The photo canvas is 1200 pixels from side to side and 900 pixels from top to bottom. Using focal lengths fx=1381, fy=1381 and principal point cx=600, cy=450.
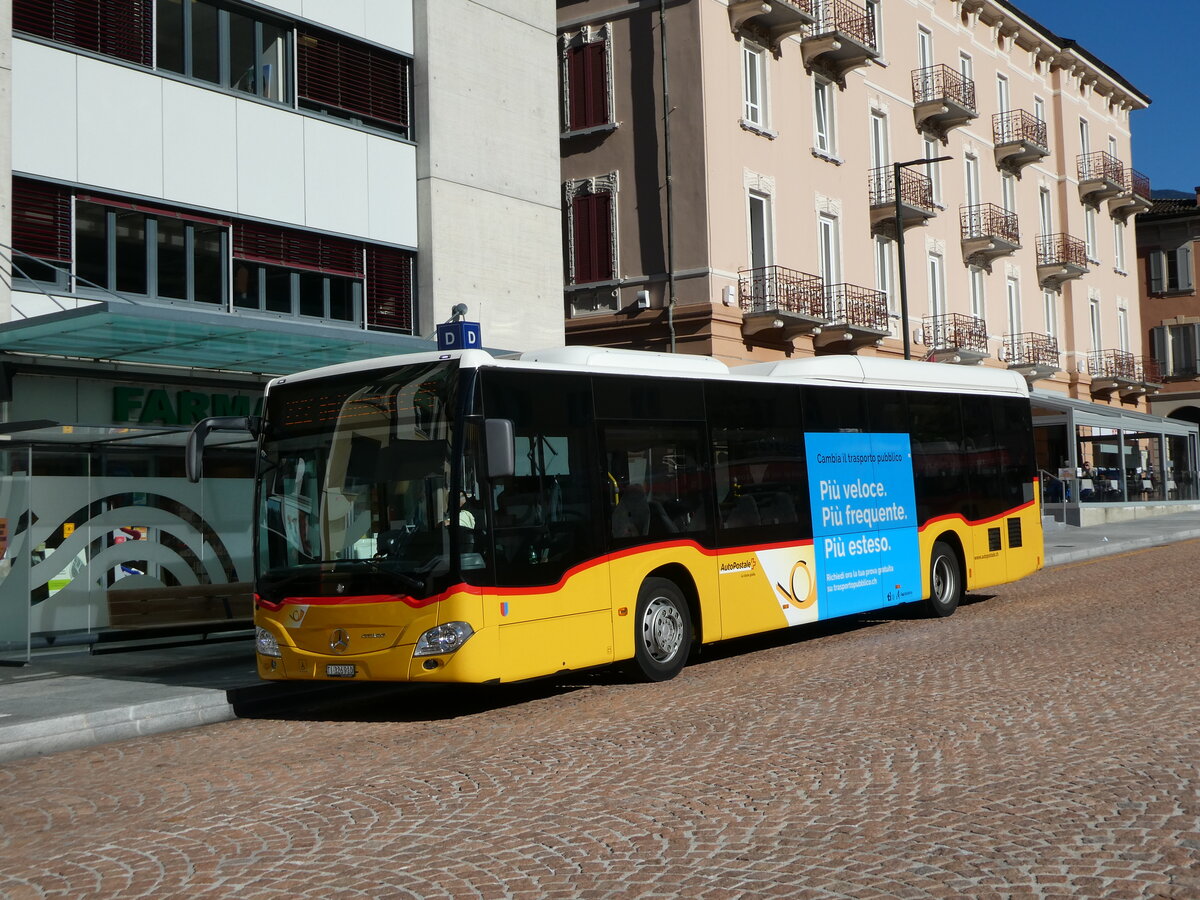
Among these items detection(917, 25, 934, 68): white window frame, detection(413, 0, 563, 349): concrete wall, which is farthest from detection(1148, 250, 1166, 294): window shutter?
detection(413, 0, 563, 349): concrete wall

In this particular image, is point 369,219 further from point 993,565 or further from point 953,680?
point 953,680

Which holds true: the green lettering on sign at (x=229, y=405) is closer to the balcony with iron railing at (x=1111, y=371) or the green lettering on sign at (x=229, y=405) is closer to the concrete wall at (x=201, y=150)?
the concrete wall at (x=201, y=150)

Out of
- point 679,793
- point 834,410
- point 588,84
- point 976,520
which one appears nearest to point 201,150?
point 834,410

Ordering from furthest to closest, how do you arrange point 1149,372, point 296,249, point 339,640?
point 1149,372 < point 296,249 < point 339,640

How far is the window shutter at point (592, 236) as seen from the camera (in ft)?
101

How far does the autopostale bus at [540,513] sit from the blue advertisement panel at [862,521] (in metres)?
0.04

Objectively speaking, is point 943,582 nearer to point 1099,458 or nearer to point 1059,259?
point 1059,259

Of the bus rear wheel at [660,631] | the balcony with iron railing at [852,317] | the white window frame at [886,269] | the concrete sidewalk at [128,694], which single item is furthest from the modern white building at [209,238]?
the white window frame at [886,269]

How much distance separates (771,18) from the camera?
31.0 meters

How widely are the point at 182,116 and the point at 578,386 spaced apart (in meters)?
9.13

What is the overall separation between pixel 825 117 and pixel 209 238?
19.9m

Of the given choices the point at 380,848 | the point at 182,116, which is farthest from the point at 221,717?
the point at 182,116

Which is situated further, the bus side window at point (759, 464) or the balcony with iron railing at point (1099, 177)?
the balcony with iron railing at point (1099, 177)

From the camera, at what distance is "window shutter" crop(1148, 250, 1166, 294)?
61.5m
